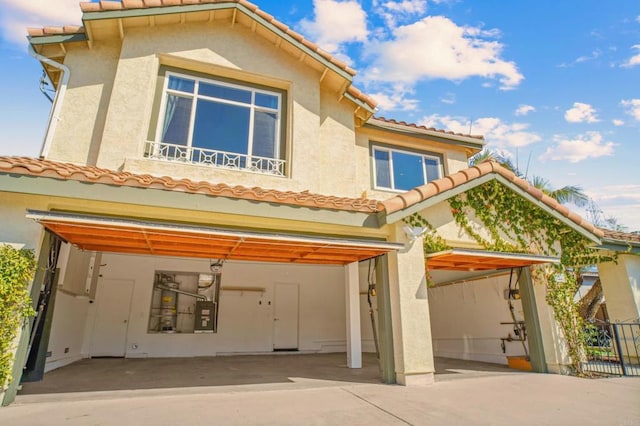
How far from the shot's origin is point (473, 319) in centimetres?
1352

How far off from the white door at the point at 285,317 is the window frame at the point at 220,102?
8244 millimetres

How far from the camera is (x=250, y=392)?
288 inches

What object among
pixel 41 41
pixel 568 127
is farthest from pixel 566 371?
pixel 41 41

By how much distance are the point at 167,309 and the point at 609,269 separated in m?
17.1

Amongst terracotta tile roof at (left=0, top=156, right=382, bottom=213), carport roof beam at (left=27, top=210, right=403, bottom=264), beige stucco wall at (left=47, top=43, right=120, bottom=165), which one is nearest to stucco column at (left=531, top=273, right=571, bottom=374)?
carport roof beam at (left=27, top=210, right=403, bottom=264)

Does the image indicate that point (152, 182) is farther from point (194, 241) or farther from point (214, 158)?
point (214, 158)

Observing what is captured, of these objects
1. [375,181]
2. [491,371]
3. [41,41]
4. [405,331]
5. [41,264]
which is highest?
[41,41]

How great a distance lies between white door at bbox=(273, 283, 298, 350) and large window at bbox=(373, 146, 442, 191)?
733 centimetres

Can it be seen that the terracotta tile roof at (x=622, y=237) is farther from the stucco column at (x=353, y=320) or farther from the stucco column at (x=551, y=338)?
the stucco column at (x=353, y=320)

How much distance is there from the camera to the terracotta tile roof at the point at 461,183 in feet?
26.4

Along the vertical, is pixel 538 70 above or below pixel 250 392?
above

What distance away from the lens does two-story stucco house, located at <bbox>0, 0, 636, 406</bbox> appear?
6.71 m

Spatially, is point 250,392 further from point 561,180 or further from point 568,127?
point 561,180

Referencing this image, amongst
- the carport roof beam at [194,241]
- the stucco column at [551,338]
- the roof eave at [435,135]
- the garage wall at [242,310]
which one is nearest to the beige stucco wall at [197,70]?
the roof eave at [435,135]
